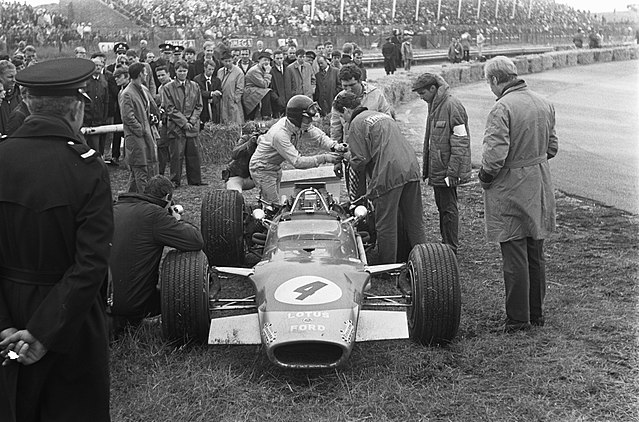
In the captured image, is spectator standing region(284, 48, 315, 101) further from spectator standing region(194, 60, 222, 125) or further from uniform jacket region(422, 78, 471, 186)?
uniform jacket region(422, 78, 471, 186)

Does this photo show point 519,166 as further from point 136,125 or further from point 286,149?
point 136,125

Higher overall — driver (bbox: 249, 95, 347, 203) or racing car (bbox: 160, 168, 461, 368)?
driver (bbox: 249, 95, 347, 203)

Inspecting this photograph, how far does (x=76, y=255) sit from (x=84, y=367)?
22.0 inches

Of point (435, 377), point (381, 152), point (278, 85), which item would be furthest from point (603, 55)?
point (435, 377)

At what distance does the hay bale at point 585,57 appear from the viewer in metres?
53.9

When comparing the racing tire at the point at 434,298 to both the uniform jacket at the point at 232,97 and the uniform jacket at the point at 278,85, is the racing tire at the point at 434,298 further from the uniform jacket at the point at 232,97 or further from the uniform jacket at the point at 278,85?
the uniform jacket at the point at 278,85

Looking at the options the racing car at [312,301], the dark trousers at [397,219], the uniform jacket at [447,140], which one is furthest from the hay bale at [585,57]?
the racing car at [312,301]

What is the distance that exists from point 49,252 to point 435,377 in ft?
10.9

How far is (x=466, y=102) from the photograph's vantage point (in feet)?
91.8

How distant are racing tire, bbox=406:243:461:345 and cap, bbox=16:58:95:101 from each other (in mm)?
3422

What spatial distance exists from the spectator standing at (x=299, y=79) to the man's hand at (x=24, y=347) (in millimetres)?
14852

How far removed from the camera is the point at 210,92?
16.1 meters

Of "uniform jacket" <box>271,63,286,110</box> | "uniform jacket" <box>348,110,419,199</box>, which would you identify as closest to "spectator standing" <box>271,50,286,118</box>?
"uniform jacket" <box>271,63,286,110</box>

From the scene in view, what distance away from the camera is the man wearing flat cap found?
11.6ft
